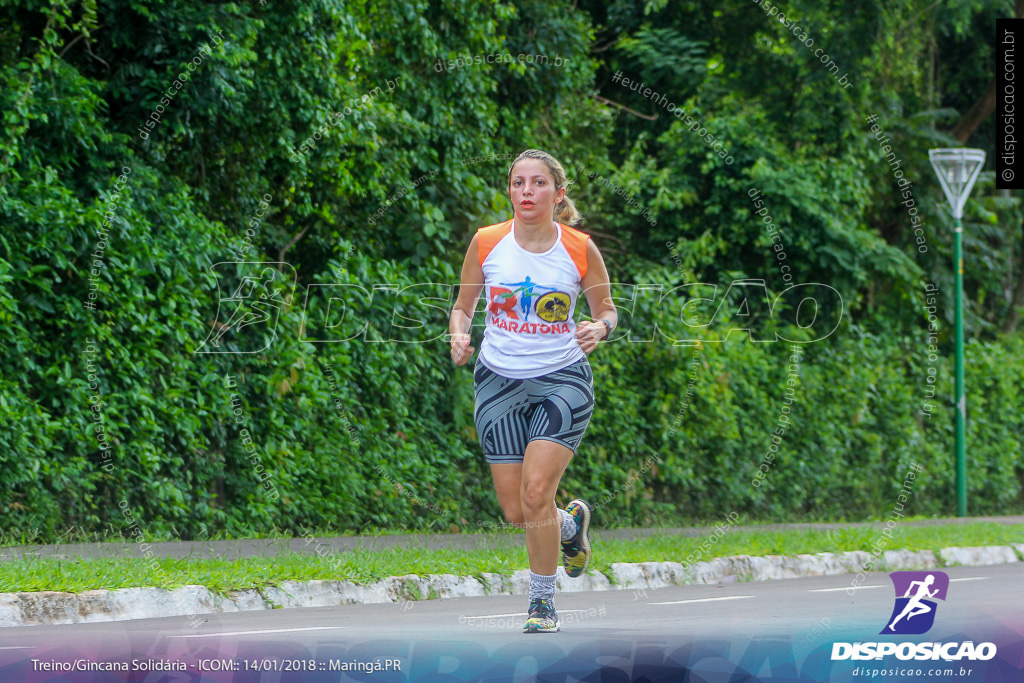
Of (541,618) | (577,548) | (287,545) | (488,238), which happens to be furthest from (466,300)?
(287,545)

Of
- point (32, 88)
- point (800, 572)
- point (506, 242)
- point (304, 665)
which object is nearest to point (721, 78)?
point (800, 572)

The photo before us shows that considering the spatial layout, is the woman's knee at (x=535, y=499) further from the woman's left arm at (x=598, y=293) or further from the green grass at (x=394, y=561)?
the green grass at (x=394, y=561)

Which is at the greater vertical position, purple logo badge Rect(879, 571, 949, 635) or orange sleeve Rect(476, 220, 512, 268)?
orange sleeve Rect(476, 220, 512, 268)

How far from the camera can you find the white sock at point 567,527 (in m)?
6.59

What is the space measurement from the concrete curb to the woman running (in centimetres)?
205

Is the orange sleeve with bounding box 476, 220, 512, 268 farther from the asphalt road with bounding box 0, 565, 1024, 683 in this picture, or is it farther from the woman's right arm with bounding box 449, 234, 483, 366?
the asphalt road with bounding box 0, 565, 1024, 683

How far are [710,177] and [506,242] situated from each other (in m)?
12.5

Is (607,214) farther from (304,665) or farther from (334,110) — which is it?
(304,665)

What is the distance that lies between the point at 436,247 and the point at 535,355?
6737 mm

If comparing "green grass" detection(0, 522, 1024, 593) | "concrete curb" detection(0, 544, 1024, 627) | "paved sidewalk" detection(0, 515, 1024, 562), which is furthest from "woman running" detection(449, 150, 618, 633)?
"paved sidewalk" detection(0, 515, 1024, 562)

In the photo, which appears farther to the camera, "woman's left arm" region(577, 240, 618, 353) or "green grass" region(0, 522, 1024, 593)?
"green grass" region(0, 522, 1024, 593)

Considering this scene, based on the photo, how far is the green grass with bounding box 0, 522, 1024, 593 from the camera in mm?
7457

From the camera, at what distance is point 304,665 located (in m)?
5.25

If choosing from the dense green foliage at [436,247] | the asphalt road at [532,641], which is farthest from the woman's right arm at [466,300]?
the dense green foliage at [436,247]
